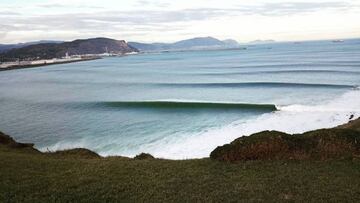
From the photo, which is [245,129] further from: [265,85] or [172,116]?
[265,85]

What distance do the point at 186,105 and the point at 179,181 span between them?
34420 mm

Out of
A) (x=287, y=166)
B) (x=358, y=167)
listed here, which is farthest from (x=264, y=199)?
(x=358, y=167)

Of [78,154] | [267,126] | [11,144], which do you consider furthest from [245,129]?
[11,144]

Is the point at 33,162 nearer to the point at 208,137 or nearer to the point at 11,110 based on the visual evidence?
the point at 208,137

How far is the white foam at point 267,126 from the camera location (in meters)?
28.5

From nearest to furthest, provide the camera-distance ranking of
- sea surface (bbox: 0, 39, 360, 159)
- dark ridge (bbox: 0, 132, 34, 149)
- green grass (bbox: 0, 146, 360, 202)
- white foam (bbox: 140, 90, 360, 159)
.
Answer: green grass (bbox: 0, 146, 360, 202) < dark ridge (bbox: 0, 132, 34, 149) < white foam (bbox: 140, 90, 360, 159) < sea surface (bbox: 0, 39, 360, 159)

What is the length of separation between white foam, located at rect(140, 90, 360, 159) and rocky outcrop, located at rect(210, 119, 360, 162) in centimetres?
872

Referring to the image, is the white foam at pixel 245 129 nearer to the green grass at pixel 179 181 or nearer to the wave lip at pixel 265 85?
the green grass at pixel 179 181

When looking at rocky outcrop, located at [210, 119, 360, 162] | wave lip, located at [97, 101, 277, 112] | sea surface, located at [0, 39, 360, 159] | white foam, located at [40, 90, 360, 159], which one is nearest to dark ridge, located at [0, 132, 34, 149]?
white foam, located at [40, 90, 360, 159]

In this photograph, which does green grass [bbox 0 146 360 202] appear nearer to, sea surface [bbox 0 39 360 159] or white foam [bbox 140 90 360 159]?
white foam [bbox 140 90 360 159]

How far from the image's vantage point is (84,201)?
40.8 feet

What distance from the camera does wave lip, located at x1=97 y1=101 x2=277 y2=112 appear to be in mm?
45125

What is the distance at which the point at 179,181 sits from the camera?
14227 mm

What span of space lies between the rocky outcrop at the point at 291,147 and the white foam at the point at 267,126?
8715 mm
